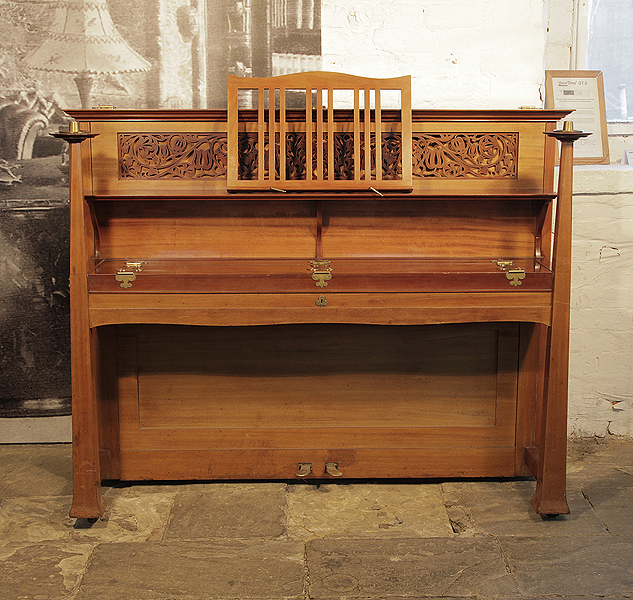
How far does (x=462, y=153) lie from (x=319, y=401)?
113 centimetres

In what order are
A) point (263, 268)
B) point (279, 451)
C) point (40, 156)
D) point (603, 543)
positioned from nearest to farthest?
point (603, 543) < point (263, 268) < point (279, 451) < point (40, 156)

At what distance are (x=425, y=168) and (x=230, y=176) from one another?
75 cm

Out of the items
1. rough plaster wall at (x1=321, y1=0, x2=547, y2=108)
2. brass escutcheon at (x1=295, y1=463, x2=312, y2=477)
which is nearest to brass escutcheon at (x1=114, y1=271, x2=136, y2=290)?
brass escutcheon at (x1=295, y1=463, x2=312, y2=477)

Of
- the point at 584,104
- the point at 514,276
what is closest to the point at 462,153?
the point at 514,276

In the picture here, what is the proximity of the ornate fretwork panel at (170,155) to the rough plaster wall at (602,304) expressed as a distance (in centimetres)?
159

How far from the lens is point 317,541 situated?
2357 millimetres

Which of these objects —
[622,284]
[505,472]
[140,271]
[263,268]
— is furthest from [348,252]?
[622,284]

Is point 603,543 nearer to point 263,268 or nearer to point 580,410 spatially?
point 580,410

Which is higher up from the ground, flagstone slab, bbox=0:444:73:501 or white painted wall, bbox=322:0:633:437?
white painted wall, bbox=322:0:633:437

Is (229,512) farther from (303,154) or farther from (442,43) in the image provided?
(442,43)

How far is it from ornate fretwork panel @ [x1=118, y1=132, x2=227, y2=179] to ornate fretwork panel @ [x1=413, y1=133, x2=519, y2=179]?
75 centimetres

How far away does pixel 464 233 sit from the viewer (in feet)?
8.77

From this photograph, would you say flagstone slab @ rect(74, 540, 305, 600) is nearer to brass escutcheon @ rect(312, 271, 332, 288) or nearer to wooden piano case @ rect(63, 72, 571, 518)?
wooden piano case @ rect(63, 72, 571, 518)

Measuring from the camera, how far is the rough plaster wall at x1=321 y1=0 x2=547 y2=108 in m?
2.90
